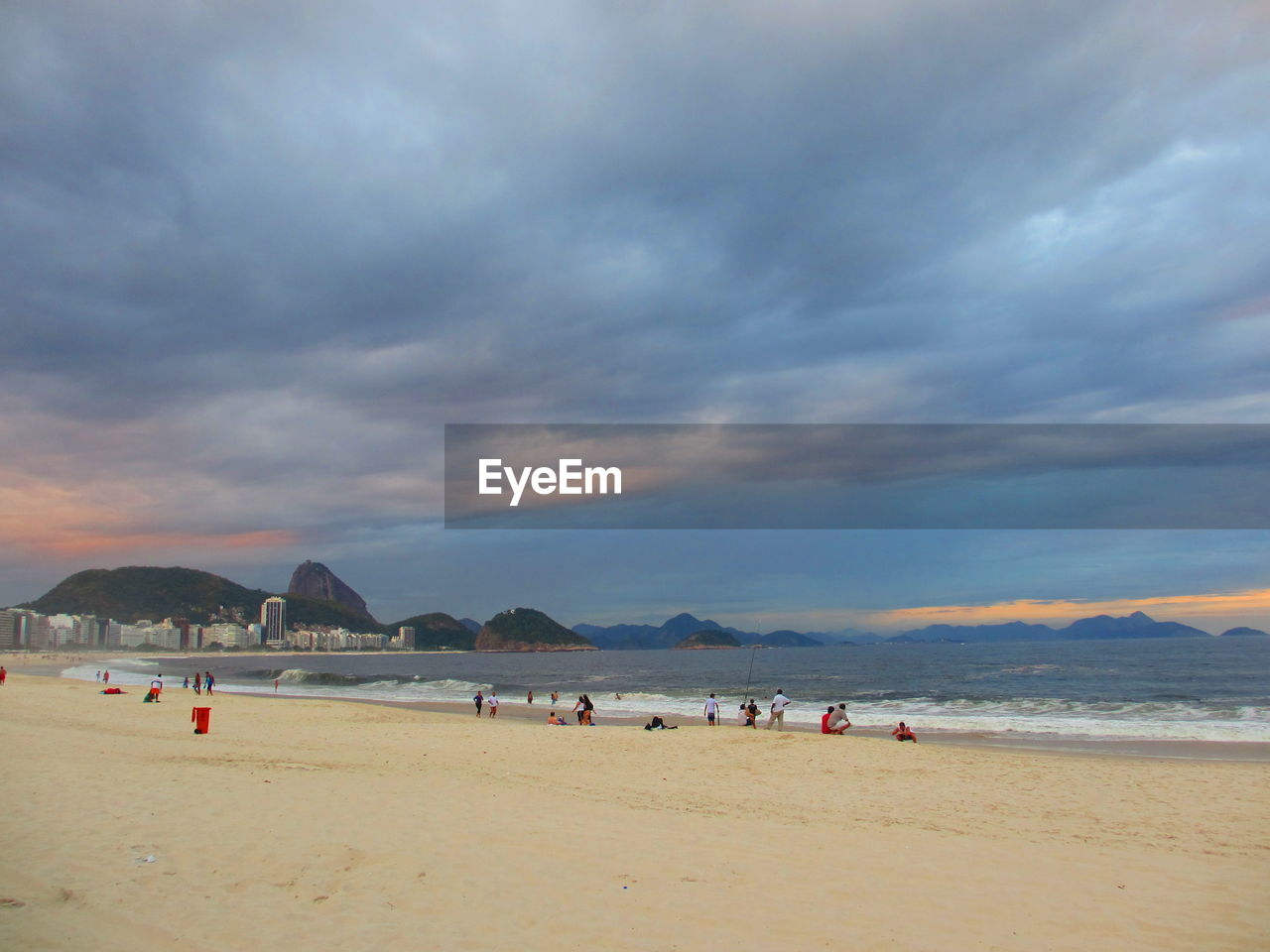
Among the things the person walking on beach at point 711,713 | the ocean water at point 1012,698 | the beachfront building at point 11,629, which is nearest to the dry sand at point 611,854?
the person walking on beach at point 711,713

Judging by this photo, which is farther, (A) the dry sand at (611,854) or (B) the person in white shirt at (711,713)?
(B) the person in white shirt at (711,713)

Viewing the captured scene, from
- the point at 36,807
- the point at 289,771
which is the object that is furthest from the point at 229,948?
the point at 289,771

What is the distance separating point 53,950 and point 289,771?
8580mm

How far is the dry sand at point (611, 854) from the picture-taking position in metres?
6.41

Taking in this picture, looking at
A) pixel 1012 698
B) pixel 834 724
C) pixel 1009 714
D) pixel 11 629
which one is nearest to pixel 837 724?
pixel 834 724

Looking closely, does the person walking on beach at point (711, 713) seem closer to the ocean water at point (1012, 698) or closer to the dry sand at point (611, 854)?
the ocean water at point (1012, 698)

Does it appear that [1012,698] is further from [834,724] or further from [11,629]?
[11,629]

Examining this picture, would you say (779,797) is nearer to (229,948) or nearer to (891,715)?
(229,948)

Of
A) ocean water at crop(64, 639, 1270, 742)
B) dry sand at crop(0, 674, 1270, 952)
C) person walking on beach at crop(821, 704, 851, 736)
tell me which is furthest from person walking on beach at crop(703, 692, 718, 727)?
dry sand at crop(0, 674, 1270, 952)

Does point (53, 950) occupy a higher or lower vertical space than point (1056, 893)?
higher

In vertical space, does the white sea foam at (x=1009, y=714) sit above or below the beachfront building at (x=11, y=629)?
above

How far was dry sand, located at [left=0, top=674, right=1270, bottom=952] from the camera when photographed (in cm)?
641

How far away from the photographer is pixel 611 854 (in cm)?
862

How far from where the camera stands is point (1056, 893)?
7.73 meters
